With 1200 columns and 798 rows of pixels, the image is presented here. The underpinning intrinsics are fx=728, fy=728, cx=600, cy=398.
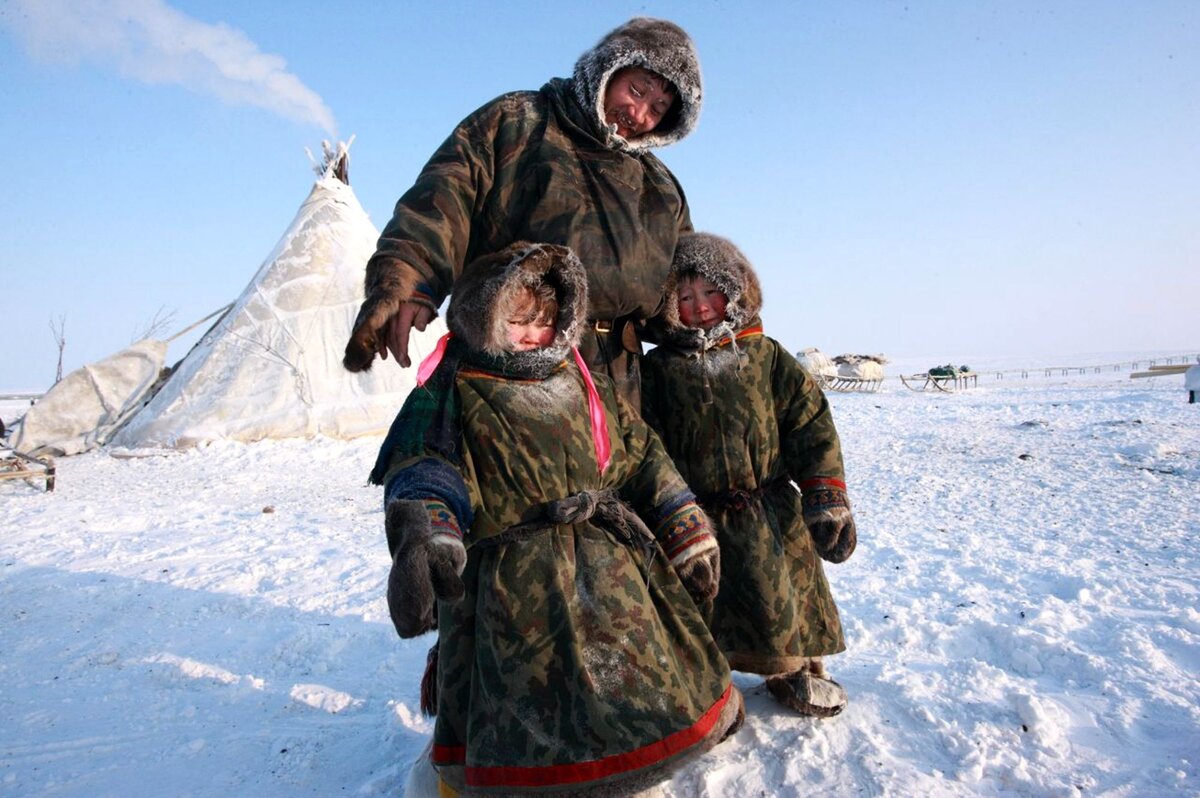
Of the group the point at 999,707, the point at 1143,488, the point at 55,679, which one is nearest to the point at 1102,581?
the point at 999,707

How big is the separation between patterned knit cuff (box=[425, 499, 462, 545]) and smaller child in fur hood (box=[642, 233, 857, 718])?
1.00m

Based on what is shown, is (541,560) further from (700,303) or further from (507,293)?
(700,303)

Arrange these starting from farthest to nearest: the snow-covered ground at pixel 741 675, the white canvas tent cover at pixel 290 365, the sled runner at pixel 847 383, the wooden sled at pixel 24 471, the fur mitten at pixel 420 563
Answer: the sled runner at pixel 847 383, the white canvas tent cover at pixel 290 365, the wooden sled at pixel 24 471, the snow-covered ground at pixel 741 675, the fur mitten at pixel 420 563

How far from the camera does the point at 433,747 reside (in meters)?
1.67

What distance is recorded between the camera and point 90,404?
10133 millimetres

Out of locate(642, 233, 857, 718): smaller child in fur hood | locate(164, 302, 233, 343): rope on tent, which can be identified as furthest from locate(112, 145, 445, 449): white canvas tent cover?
locate(642, 233, 857, 718): smaller child in fur hood

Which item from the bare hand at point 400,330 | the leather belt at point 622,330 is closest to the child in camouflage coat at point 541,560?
the bare hand at point 400,330

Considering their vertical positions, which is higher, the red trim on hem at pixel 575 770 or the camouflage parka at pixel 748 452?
the camouflage parka at pixel 748 452

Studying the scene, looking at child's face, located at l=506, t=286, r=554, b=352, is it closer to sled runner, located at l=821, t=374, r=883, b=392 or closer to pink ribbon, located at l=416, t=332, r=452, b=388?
pink ribbon, located at l=416, t=332, r=452, b=388

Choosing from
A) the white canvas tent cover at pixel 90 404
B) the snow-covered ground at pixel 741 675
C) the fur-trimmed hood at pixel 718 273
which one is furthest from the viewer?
the white canvas tent cover at pixel 90 404

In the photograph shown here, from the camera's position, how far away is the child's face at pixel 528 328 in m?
1.78

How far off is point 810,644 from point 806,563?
249mm

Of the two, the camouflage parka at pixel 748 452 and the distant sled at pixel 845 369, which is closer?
the camouflage parka at pixel 748 452

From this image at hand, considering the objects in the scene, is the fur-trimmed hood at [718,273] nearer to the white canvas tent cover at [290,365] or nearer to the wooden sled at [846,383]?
the white canvas tent cover at [290,365]
